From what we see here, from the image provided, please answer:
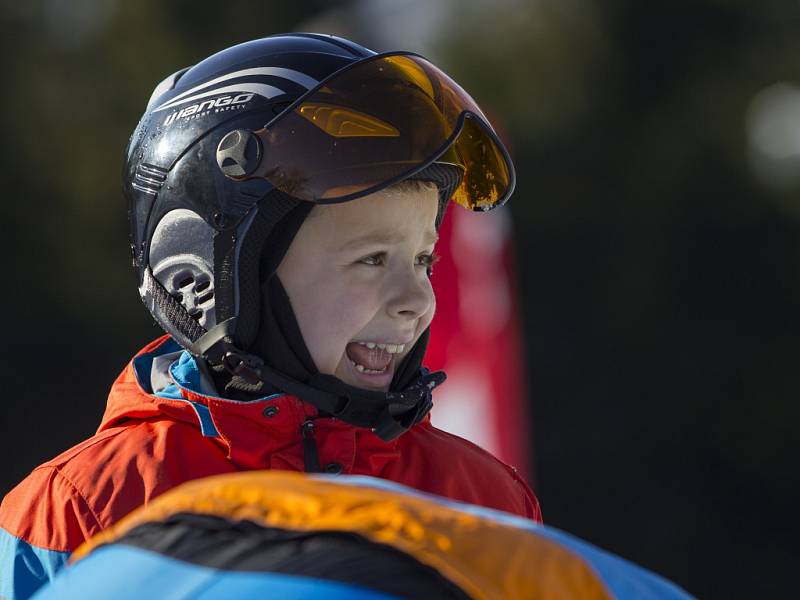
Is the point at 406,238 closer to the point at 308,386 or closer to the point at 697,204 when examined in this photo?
the point at 308,386

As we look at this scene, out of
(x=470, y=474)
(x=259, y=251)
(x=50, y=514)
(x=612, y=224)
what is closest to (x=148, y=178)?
(x=259, y=251)

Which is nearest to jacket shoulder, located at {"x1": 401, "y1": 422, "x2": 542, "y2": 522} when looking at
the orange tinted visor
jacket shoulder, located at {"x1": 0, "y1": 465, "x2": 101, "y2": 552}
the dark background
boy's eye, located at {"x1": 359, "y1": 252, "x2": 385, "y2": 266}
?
boy's eye, located at {"x1": 359, "y1": 252, "x2": 385, "y2": 266}

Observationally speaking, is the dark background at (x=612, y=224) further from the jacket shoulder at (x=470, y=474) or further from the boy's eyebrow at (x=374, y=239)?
the boy's eyebrow at (x=374, y=239)

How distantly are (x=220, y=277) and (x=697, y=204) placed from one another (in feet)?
42.0

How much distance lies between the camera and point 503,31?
49.5 ft

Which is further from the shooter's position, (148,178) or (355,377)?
(148,178)

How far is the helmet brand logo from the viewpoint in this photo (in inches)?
99.7

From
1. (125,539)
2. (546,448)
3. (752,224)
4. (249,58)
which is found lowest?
(546,448)

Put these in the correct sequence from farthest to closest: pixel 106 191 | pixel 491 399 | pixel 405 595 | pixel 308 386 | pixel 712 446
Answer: pixel 712 446 < pixel 106 191 < pixel 491 399 < pixel 308 386 < pixel 405 595

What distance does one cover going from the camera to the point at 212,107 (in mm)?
2553

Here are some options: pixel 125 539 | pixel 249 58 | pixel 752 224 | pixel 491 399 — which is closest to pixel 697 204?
pixel 752 224

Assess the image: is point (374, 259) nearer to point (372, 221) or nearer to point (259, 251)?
point (372, 221)

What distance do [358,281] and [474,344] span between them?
3.56 meters

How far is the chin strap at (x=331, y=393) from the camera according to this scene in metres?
2.38
